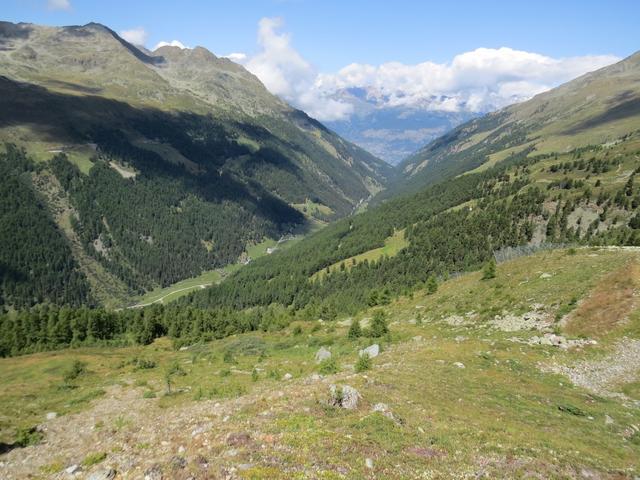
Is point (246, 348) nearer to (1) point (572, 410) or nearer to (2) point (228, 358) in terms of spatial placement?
(2) point (228, 358)

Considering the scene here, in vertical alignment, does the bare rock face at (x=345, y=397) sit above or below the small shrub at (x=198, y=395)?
above

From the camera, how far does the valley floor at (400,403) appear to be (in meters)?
20.3

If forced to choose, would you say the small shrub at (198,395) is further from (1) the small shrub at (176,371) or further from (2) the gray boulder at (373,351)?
(2) the gray boulder at (373,351)

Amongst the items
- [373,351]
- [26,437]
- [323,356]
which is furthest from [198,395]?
[373,351]

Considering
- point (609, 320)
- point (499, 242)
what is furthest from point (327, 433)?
point (499, 242)

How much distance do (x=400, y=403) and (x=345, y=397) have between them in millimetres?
4012

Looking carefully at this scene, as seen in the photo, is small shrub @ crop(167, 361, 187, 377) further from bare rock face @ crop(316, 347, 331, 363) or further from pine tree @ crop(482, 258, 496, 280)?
pine tree @ crop(482, 258, 496, 280)

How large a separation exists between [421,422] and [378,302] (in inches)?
2906

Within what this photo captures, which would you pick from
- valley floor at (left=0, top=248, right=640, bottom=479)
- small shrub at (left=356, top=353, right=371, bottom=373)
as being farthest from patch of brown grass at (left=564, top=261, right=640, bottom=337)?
small shrub at (left=356, top=353, right=371, bottom=373)

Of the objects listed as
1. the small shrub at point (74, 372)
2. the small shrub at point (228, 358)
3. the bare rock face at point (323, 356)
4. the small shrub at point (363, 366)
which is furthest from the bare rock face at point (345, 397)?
the small shrub at point (74, 372)

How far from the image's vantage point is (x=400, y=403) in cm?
2750

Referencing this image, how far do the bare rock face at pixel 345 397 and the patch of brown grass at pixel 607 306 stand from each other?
3057 cm

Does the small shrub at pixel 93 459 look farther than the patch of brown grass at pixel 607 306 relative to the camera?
No

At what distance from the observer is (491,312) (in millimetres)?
55469
